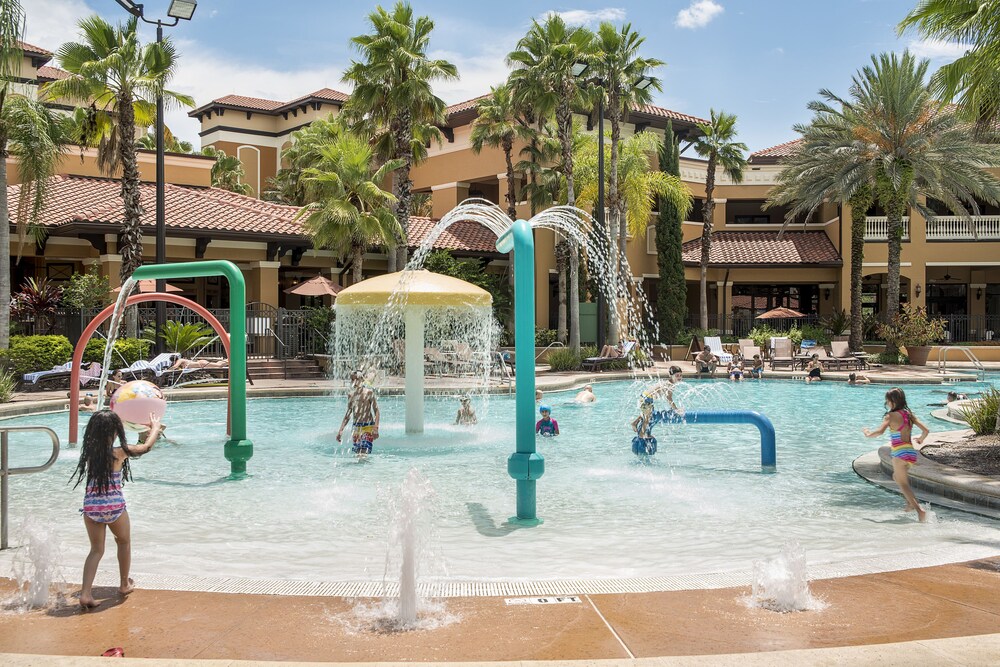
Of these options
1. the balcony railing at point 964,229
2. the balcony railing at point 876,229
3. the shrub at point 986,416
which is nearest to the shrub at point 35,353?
the shrub at point 986,416

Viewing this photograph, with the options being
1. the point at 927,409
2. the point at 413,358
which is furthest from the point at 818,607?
the point at 927,409

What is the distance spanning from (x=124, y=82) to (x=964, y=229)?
35672mm

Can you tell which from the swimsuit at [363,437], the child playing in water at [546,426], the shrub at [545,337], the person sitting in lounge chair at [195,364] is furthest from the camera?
the shrub at [545,337]

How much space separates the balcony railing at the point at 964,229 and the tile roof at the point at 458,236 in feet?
65.8

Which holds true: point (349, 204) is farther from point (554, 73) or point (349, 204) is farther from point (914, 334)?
point (914, 334)

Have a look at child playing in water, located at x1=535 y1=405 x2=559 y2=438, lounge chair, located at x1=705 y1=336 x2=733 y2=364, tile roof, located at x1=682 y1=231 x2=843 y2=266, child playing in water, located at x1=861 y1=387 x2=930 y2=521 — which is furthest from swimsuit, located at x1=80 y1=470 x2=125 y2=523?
tile roof, located at x1=682 y1=231 x2=843 y2=266

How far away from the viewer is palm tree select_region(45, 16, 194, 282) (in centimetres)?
2247

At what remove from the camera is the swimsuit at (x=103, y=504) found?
5.94 meters

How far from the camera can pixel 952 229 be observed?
39750mm

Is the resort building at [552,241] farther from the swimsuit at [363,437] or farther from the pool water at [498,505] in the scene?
the swimsuit at [363,437]

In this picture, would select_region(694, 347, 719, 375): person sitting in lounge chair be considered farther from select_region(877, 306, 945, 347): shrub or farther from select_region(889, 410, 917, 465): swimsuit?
select_region(889, 410, 917, 465): swimsuit

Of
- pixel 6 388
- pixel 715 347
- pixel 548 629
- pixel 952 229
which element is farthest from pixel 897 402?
pixel 952 229

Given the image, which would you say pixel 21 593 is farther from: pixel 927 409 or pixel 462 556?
pixel 927 409

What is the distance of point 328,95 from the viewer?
185 feet
